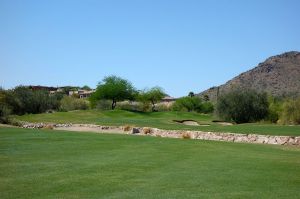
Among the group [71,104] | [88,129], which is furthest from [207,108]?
[88,129]

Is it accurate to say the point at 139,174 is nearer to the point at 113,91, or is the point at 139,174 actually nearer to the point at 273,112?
the point at 273,112

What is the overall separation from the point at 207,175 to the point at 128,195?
360cm

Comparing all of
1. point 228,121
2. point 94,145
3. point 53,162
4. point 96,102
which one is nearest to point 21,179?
point 53,162

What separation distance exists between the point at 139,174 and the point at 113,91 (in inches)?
3004

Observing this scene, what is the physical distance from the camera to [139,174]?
44.8 ft

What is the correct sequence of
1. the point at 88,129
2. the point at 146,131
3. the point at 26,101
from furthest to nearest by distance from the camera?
the point at 26,101, the point at 88,129, the point at 146,131

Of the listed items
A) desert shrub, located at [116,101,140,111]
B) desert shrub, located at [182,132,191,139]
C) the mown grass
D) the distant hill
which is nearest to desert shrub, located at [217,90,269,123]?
desert shrub, located at [182,132,191,139]

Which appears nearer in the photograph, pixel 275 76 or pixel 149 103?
pixel 275 76

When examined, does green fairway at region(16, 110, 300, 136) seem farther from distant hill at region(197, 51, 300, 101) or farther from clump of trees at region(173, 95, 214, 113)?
distant hill at region(197, 51, 300, 101)

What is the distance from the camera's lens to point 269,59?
4633 inches

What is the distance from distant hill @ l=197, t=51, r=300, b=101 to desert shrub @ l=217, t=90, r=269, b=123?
117ft

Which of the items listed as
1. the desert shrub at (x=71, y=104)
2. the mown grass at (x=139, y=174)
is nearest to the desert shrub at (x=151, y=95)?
the desert shrub at (x=71, y=104)

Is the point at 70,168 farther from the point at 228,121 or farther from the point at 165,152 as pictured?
the point at 228,121

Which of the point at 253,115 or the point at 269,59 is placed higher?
the point at 269,59
